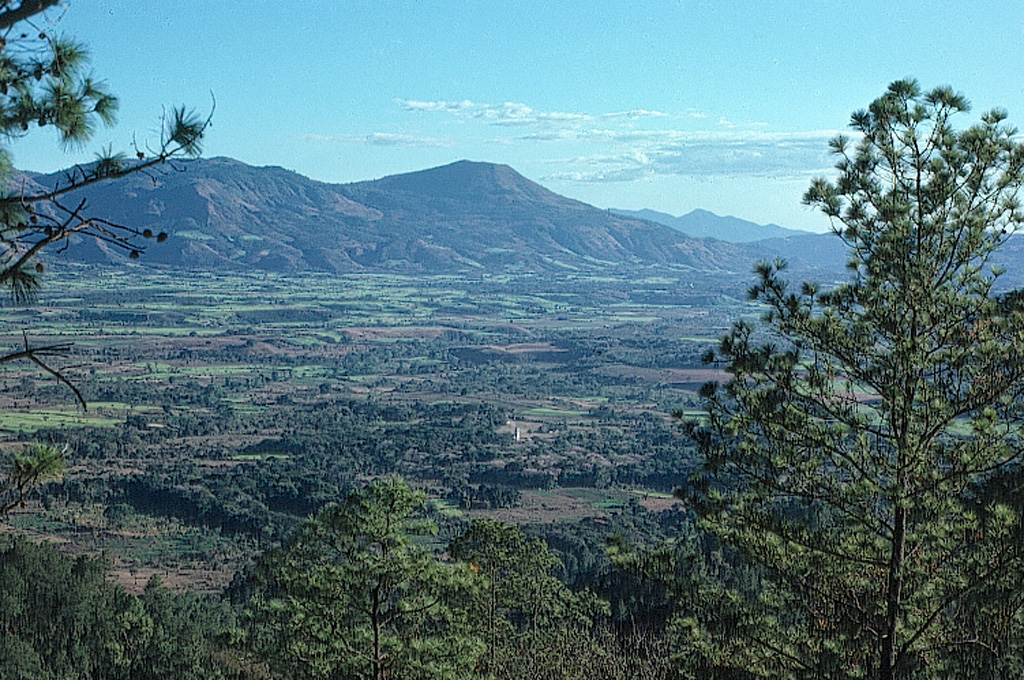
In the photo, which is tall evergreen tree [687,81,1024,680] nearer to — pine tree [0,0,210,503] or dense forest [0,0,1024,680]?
dense forest [0,0,1024,680]

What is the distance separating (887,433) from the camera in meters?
8.14

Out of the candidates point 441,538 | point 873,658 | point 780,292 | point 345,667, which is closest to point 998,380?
point 780,292

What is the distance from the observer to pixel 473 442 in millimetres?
72812

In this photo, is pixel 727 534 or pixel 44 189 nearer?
pixel 44 189

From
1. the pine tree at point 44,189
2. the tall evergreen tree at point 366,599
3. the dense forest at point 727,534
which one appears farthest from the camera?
the tall evergreen tree at point 366,599

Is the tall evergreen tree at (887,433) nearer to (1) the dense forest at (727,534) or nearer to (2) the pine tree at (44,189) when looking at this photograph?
(1) the dense forest at (727,534)

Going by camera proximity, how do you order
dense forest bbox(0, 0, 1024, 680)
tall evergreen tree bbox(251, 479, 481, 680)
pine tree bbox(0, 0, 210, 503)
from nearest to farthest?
pine tree bbox(0, 0, 210, 503) < dense forest bbox(0, 0, 1024, 680) < tall evergreen tree bbox(251, 479, 481, 680)

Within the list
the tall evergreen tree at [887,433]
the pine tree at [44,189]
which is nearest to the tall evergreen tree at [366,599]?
the tall evergreen tree at [887,433]

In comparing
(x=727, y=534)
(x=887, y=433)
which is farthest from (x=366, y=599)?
(x=887, y=433)

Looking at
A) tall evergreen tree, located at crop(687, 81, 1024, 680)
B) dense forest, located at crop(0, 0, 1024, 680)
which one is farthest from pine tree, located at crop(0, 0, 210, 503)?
tall evergreen tree, located at crop(687, 81, 1024, 680)

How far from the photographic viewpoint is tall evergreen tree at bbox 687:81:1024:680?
7641 millimetres

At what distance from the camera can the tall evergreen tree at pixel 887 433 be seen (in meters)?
7.64

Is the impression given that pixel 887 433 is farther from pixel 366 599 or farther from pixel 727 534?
pixel 366 599

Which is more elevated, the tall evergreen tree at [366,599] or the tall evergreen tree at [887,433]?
the tall evergreen tree at [887,433]
